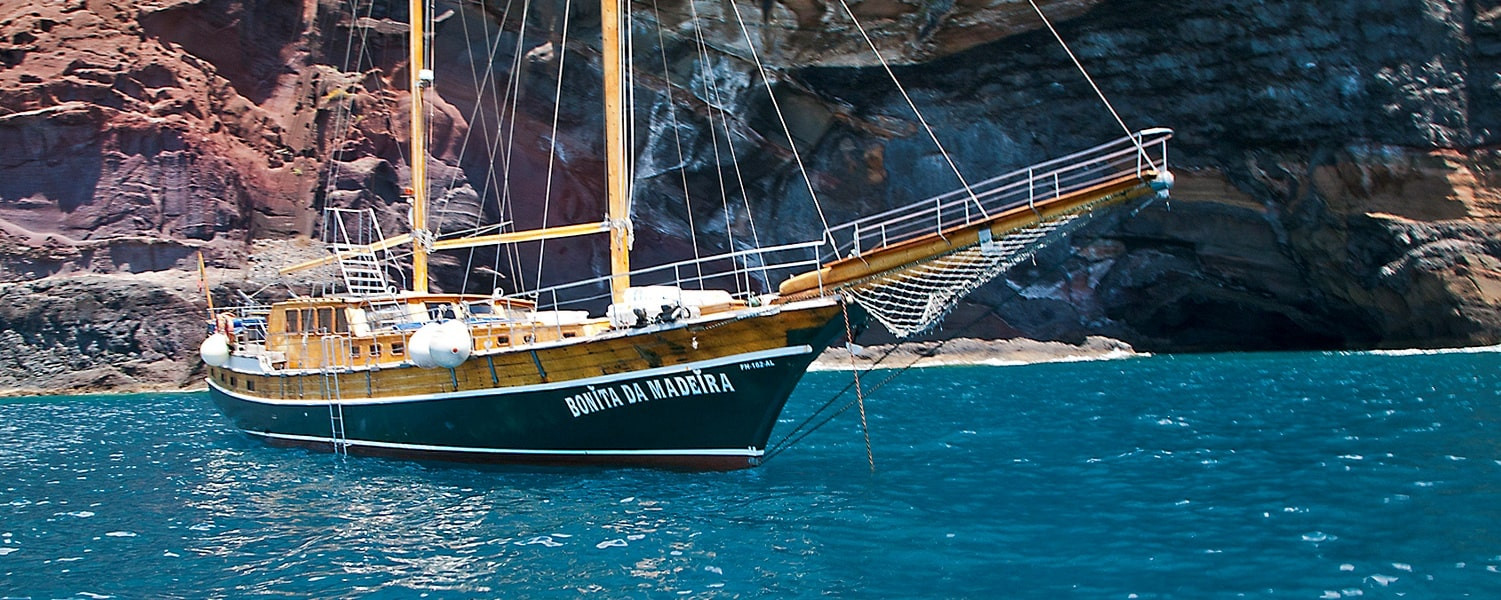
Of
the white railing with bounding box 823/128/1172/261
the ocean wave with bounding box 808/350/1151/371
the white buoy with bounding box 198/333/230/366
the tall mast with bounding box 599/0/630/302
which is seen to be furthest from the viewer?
the ocean wave with bounding box 808/350/1151/371

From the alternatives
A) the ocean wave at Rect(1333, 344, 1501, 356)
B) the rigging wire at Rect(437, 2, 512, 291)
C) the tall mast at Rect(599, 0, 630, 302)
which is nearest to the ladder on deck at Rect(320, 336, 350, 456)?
the tall mast at Rect(599, 0, 630, 302)

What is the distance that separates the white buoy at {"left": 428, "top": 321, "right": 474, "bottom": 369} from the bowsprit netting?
6348 mm

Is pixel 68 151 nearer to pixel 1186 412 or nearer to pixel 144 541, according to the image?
pixel 144 541

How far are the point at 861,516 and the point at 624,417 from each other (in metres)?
4.70

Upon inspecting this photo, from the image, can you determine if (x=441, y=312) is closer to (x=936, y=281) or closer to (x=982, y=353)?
(x=936, y=281)

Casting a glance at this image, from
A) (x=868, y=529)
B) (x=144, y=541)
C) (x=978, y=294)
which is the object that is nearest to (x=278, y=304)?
(x=144, y=541)

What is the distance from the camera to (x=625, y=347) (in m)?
15.2

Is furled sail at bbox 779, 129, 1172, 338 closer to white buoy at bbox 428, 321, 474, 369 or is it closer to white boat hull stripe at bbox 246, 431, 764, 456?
white boat hull stripe at bbox 246, 431, 764, 456

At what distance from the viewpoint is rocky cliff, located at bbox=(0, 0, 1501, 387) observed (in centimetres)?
3528

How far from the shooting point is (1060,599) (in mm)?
9023

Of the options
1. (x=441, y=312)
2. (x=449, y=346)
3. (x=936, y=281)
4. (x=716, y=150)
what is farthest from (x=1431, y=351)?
(x=449, y=346)

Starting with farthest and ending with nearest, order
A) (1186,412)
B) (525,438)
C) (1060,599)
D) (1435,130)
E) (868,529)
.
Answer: (1435,130)
(1186,412)
(525,438)
(868,529)
(1060,599)

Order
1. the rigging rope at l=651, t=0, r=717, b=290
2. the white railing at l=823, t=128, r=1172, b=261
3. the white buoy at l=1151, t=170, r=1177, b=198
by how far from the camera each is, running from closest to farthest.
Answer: the white buoy at l=1151, t=170, r=1177, b=198
the white railing at l=823, t=128, r=1172, b=261
the rigging rope at l=651, t=0, r=717, b=290

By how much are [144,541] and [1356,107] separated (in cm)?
3810
